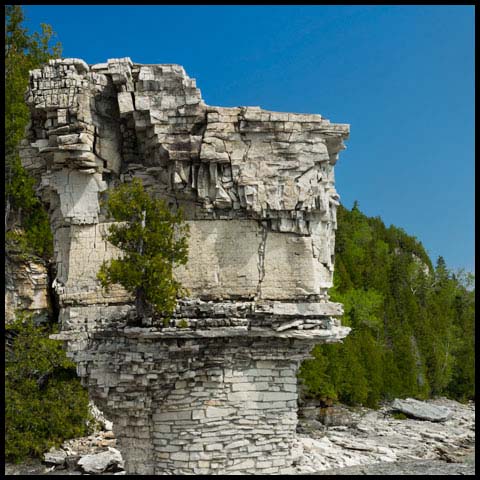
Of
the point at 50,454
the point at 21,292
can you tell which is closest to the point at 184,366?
the point at 50,454

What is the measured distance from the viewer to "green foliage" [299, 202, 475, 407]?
28.4 m

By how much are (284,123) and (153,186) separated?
2555 millimetres

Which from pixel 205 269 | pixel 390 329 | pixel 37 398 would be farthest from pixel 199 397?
pixel 390 329

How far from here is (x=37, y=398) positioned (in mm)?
18359

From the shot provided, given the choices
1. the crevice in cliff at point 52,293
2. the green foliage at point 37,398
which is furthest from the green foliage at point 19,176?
the green foliage at point 37,398

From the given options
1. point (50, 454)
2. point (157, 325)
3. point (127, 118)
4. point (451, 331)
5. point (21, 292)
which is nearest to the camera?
point (157, 325)

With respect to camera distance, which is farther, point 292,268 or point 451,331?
point 451,331

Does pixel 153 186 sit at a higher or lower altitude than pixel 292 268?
higher

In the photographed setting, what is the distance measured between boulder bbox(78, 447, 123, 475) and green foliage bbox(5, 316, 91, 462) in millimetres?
1641

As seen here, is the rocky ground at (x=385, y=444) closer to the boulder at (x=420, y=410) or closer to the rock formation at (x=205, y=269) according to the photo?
the boulder at (x=420, y=410)

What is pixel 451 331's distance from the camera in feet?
127

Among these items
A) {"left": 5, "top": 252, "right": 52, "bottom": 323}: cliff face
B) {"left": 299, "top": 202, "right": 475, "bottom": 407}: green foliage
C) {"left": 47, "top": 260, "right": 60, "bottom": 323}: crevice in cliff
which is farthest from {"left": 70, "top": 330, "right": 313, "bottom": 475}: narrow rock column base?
{"left": 299, "top": 202, "right": 475, "bottom": 407}: green foliage

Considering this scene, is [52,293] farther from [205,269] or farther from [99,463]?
[205,269]

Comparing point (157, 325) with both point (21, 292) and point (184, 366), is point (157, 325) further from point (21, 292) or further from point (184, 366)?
point (21, 292)
